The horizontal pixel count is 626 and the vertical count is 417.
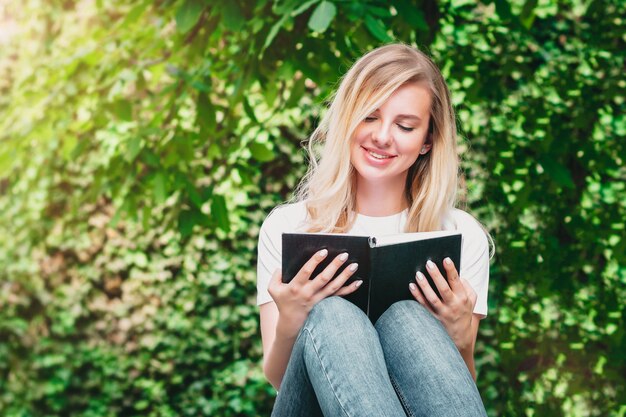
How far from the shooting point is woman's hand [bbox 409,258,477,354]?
173 cm

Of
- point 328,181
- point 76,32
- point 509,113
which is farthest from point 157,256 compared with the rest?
point 328,181

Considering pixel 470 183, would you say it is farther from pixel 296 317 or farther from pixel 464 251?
pixel 296 317

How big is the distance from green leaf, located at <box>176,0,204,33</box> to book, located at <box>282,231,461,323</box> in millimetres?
1115

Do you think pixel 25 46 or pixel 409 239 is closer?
pixel 409 239

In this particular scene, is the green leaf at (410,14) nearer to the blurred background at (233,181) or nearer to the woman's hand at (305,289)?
the blurred background at (233,181)

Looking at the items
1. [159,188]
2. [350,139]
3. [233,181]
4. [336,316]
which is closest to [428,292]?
[336,316]

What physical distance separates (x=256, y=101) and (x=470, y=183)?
1158 mm

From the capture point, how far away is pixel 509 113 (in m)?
3.44

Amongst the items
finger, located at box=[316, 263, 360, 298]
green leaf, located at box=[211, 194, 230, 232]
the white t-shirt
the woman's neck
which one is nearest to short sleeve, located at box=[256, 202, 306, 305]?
the white t-shirt

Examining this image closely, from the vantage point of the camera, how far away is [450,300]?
1.78m

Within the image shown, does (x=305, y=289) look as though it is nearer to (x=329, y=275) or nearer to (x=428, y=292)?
(x=329, y=275)

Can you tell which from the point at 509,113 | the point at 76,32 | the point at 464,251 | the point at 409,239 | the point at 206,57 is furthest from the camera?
the point at 76,32

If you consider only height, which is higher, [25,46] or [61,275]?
[25,46]

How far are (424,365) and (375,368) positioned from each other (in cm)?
12
